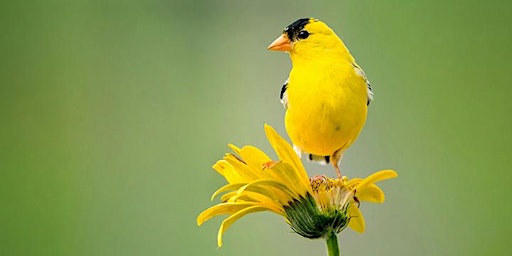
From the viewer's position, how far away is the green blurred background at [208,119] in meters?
1.36

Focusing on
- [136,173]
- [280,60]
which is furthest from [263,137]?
[136,173]

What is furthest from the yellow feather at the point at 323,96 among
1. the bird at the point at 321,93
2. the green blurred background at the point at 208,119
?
the green blurred background at the point at 208,119

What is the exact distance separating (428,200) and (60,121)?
2.73ft

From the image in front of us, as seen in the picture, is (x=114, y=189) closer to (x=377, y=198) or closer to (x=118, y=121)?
(x=118, y=121)

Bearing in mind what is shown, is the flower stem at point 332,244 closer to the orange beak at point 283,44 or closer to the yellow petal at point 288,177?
the yellow petal at point 288,177

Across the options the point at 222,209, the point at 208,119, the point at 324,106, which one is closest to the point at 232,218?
the point at 222,209

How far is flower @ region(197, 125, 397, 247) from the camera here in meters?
0.45

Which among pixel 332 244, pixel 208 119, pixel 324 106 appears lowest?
pixel 332 244

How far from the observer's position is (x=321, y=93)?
1.68 ft

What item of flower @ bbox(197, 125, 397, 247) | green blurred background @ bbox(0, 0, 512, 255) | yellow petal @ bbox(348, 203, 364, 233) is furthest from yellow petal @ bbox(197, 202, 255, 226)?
green blurred background @ bbox(0, 0, 512, 255)

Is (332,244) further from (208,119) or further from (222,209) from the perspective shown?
(208,119)

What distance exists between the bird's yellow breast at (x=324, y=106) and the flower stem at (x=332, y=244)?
0.08 m

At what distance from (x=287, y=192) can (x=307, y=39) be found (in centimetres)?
15

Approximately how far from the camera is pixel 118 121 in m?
1.52
